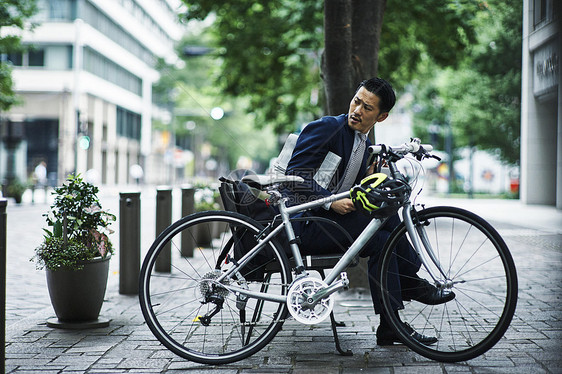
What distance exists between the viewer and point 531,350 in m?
3.91

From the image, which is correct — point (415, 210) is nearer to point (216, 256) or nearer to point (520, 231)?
point (216, 256)

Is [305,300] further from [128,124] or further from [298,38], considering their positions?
[128,124]

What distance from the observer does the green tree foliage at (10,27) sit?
21.3 metres

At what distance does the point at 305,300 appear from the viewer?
12.1ft

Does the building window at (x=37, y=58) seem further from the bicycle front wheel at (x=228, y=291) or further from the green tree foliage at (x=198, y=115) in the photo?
the bicycle front wheel at (x=228, y=291)

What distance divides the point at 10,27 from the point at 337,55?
18.6 meters

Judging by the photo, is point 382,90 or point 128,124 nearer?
point 382,90

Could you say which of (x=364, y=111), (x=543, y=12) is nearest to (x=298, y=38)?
(x=543, y=12)

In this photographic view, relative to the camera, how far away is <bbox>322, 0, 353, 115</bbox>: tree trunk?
6035mm

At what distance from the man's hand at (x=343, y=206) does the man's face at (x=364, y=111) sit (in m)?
0.54

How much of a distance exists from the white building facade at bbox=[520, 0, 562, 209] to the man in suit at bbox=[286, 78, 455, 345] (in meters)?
1.20

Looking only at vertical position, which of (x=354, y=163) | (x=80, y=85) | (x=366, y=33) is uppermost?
(x=80, y=85)

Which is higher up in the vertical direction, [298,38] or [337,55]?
[298,38]

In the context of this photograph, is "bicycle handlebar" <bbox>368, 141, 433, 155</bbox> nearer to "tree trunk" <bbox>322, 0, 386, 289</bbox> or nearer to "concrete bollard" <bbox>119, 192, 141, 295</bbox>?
"tree trunk" <bbox>322, 0, 386, 289</bbox>
